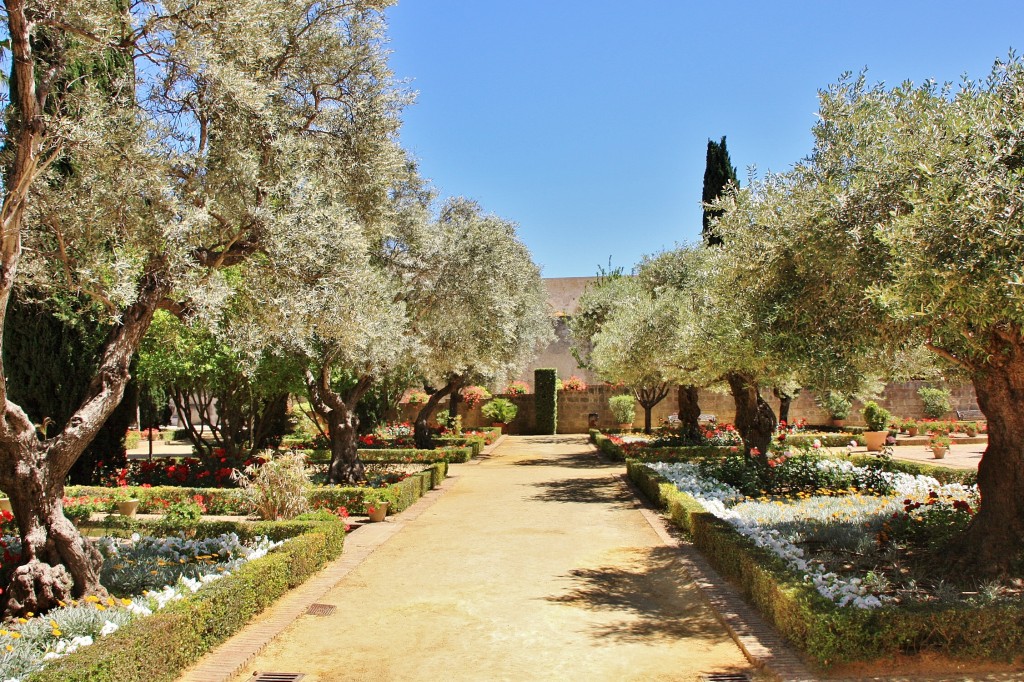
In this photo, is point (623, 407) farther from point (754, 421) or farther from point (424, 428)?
point (754, 421)

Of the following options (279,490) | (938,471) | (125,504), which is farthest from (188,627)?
(938,471)

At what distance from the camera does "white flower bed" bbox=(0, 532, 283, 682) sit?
4.87 meters

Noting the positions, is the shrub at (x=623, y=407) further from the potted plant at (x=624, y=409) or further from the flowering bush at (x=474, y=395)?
the flowering bush at (x=474, y=395)

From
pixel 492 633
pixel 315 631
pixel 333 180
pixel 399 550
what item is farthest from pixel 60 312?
pixel 492 633

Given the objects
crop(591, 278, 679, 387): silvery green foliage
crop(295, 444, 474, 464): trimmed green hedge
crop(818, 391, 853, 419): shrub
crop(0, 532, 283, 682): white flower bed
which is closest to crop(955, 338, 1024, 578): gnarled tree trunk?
crop(0, 532, 283, 682): white flower bed

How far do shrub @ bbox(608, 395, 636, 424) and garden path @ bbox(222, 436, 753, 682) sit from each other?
2104 centimetres

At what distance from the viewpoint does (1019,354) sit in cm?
679

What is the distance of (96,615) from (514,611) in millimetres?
3486

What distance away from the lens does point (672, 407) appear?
1350 inches

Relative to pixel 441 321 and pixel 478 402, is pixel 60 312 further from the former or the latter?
pixel 478 402

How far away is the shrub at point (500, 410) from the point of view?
34.2 metres

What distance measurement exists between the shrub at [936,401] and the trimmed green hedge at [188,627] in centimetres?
2779

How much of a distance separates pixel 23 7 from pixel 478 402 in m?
29.7

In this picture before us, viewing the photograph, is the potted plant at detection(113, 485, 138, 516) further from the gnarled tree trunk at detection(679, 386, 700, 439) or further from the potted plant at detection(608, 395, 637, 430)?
the potted plant at detection(608, 395, 637, 430)
